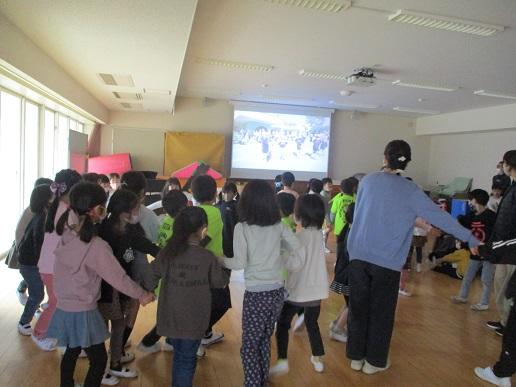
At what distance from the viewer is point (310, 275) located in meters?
2.31

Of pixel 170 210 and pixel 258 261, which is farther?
pixel 170 210

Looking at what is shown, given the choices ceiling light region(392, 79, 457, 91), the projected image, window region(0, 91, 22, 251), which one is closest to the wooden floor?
window region(0, 91, 22, 251)

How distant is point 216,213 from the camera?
2270 millimetres

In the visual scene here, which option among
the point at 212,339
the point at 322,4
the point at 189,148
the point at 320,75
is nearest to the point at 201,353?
the point at 212,339

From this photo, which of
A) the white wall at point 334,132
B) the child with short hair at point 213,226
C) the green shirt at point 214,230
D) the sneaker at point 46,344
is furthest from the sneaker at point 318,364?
the white wall at point 334,132

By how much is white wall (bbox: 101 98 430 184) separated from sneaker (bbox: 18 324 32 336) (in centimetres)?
680

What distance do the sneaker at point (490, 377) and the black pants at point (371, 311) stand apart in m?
0.69

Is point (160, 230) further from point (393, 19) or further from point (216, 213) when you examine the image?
point (393, 19)

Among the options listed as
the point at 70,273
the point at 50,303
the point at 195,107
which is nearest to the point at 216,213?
the point at 70,273

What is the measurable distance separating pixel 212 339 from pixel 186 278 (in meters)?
1.19

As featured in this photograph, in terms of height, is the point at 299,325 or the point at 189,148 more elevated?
the point at 189,148

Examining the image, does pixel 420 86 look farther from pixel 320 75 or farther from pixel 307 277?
pixel 307 277

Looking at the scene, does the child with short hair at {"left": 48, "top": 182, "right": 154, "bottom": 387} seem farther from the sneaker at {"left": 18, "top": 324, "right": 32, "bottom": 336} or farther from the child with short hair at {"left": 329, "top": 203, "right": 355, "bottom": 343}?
the child with short hair at {"left": 329, "top": 203, "right": 355, "bottom": 343}

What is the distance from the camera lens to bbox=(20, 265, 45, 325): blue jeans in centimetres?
270
